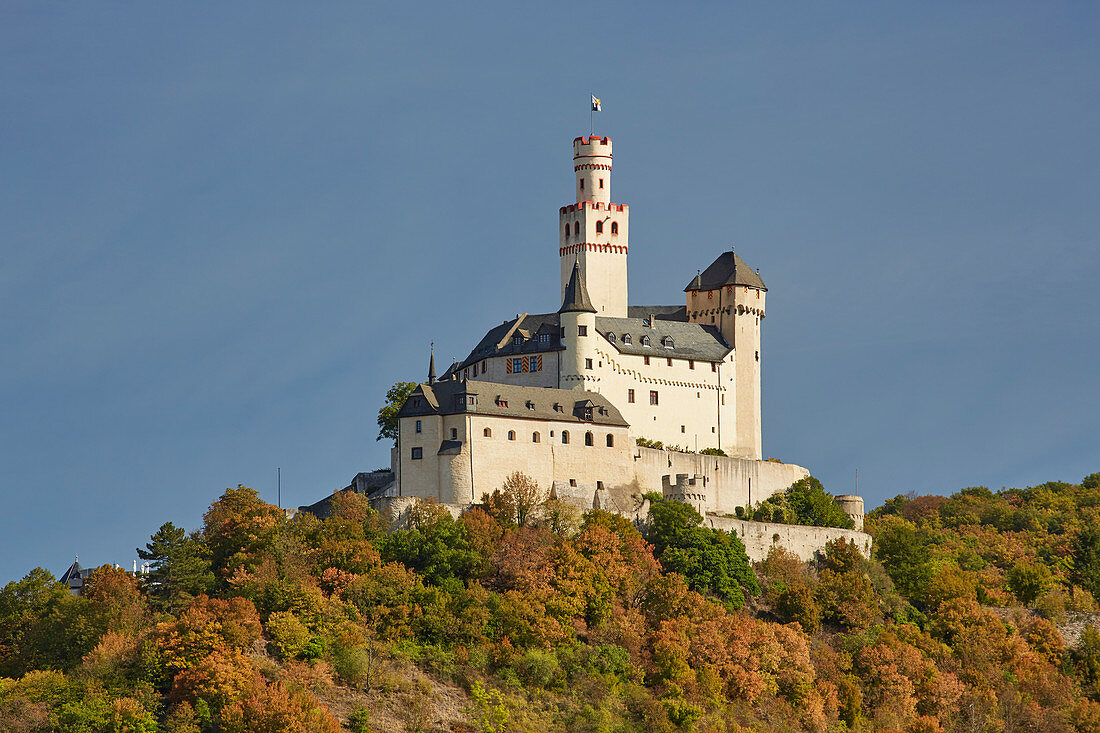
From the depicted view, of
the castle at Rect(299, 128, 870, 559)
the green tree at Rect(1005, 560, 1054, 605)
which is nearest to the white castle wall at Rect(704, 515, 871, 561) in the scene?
the castle at Rect(299, 128, 870, 559)

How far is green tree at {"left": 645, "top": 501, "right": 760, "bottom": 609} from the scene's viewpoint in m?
97.3

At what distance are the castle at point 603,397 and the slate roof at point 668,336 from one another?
104 mm

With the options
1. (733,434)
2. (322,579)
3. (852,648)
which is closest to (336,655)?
(322,579)

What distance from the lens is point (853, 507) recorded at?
11081cm

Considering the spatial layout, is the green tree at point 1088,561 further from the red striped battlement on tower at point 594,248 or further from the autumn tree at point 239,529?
the autumn tree at point 239,529

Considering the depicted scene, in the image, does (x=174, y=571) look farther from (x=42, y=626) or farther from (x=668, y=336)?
(x=668, y=336)

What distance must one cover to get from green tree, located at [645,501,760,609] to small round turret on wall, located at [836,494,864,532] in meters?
11.7

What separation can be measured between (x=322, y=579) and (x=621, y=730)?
15923 mm

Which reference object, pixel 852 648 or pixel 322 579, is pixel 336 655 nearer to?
pixel 322 579

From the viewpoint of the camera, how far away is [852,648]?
97.5 m

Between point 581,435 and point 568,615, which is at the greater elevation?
point 581,435

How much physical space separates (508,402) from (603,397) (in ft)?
27.5

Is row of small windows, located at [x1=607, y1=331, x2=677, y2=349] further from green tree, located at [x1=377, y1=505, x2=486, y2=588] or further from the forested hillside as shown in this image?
green tree, located at [x1=377, y1=505, x2=486, y2=588]

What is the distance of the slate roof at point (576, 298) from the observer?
108m
